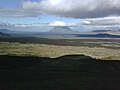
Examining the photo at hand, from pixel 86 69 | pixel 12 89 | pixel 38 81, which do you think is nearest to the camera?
pixel 12 89

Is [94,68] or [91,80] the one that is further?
[94,68]

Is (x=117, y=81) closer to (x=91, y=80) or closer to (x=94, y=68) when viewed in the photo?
(x=91, y=80)

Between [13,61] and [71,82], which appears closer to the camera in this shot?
[71,82]

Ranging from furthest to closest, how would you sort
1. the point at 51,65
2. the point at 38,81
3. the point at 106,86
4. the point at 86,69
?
the point at 51,65 → the point at 86,69 → the point at 38,81 → the point at 106,86

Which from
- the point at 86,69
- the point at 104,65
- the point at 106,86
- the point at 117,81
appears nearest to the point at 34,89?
the point at 106,86

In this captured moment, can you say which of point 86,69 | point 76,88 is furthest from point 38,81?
point 86,69

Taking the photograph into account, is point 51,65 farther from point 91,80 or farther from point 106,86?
point 106,86

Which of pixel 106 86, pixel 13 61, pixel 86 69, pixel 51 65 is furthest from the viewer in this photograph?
pixel 13 61

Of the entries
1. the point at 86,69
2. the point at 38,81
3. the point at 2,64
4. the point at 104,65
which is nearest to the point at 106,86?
the point at 38,81

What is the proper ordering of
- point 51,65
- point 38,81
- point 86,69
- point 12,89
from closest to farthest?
1. point 12,89
2. point 38,81
3. point 86,69
4. point 51,65
